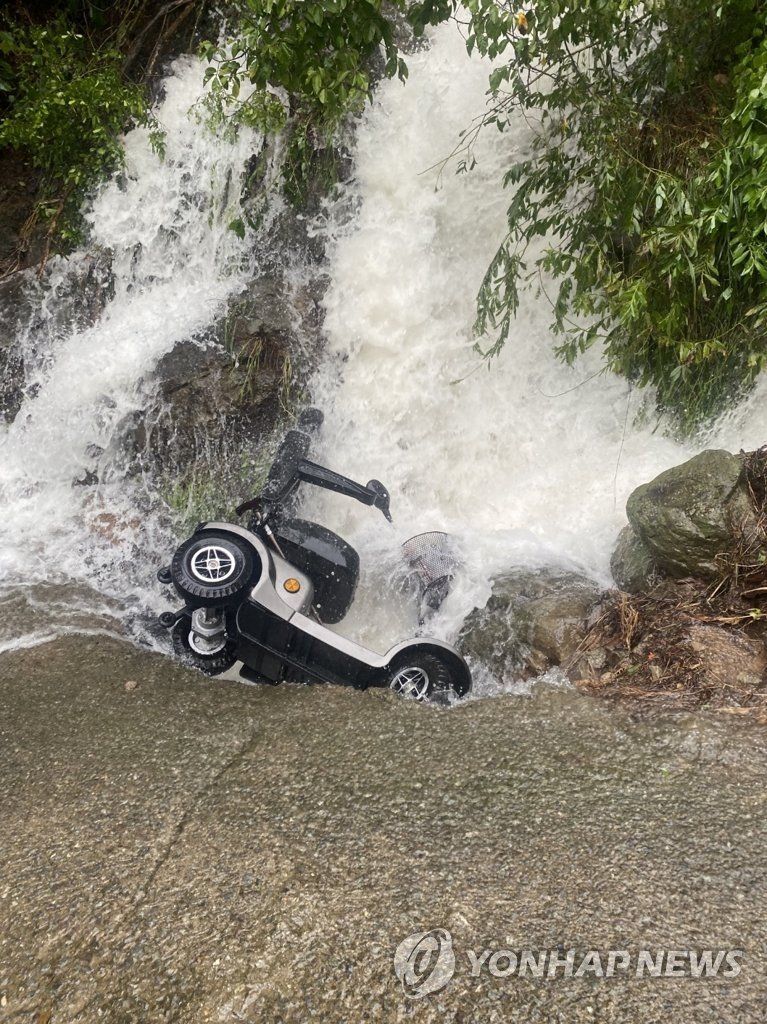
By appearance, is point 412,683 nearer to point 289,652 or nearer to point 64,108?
point 289,652

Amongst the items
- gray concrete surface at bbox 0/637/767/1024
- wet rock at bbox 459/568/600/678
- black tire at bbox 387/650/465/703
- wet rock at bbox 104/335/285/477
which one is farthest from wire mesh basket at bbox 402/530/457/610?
wet rock at bbox 104/335/285/477

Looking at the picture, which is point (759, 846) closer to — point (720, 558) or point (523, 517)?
point (720, 558)

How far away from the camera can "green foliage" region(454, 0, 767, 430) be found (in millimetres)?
4145

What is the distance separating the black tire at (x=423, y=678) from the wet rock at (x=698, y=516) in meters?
1.49

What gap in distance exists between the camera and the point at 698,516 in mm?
4234

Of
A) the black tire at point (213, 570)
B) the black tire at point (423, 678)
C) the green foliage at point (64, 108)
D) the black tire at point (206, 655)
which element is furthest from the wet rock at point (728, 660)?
the green foliage at point (64, 108)

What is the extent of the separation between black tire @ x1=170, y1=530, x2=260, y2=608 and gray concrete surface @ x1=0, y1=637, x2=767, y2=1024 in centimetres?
56

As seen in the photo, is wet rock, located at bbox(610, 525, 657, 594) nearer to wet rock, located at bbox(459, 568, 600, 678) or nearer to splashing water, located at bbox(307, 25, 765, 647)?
wet rock, located at bbox(459, 568, 600, 678)

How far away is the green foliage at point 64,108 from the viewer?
603cm

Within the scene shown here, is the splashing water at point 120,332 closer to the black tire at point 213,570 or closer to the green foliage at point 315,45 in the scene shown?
the green foliage at point 315,45

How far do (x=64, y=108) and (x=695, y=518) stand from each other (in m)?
5.78

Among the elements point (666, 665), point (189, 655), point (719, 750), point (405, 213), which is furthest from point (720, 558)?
point (405, 213)

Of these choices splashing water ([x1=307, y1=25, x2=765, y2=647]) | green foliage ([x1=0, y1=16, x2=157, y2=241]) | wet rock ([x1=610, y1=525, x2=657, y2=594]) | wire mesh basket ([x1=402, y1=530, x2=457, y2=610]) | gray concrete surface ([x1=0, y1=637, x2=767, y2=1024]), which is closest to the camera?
gray concrete surface ([x1=0, y1=637, x2=767, y2=1024])

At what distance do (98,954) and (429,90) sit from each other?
6880 mm
